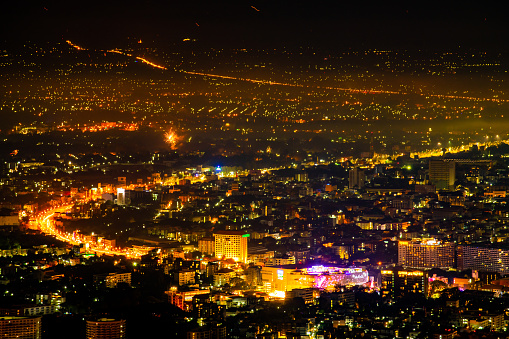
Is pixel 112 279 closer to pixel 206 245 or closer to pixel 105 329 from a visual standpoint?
pixel 105 329

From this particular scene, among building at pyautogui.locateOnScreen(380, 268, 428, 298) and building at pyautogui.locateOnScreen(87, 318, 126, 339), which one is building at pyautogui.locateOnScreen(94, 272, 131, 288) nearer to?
building at pyautogui.locateOnScreen(87, 318, 126, 339)

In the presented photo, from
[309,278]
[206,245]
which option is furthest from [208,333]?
[206,245]

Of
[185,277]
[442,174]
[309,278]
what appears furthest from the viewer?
[442,174]

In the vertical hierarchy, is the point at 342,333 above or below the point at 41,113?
below

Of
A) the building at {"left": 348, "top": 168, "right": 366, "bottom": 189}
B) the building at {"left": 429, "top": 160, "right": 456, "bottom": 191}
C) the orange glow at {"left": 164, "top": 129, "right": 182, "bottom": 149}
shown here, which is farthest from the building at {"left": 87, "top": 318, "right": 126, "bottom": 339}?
the building at {"left": 348, "top": 168, "right": 366, "bottom": 189}

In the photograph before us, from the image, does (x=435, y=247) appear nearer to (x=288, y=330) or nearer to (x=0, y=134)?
(x=288, y=330)

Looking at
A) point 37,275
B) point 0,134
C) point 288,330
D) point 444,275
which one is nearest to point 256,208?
point 0,134

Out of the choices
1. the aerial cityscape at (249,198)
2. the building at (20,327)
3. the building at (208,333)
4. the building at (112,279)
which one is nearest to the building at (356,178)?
the aerial cityscape at (249,198)
